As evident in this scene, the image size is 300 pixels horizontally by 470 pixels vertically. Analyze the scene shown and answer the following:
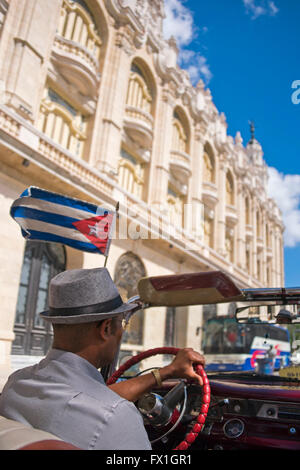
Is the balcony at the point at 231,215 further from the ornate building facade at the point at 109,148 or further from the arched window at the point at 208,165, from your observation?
the arched window at the point at 208,165

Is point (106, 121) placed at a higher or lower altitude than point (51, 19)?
lower

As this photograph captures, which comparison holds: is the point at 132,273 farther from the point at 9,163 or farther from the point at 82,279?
the point at 82,279

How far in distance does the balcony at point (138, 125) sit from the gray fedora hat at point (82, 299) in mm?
16850

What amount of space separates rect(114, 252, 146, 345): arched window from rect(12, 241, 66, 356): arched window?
11.9 feet

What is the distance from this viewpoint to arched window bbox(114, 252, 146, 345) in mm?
16531

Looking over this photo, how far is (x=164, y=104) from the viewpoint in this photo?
21172mm

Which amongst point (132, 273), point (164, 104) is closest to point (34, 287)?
point (132, 273)

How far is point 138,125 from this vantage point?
17875 mm

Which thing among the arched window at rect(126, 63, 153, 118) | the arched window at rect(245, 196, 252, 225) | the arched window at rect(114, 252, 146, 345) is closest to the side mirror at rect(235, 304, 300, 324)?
the arched window at rect(114, 252, 146, 345)

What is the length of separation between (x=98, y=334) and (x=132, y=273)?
1569cm

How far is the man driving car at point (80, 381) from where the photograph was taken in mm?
1271

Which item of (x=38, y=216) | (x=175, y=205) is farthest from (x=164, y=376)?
(x=175, y=205)

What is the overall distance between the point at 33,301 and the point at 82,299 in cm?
1195

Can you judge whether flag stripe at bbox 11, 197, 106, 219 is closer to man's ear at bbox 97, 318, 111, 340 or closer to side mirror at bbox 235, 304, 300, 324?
side mirror at bbox 235, 304, 300, 324
